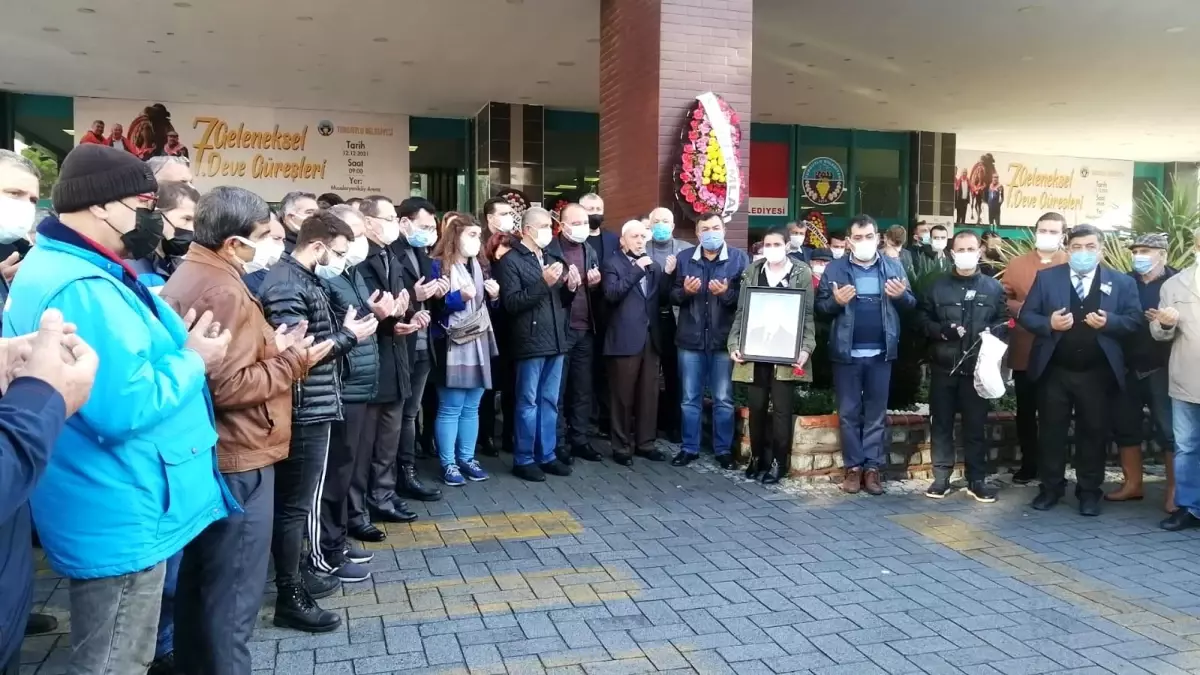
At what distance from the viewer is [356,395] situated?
14.1 ft

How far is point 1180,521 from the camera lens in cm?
545

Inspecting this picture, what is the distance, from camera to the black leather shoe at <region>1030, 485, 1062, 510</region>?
19.2 ft

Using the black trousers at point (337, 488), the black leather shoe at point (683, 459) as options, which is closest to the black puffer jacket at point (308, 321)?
the black trousers at point (337, 488)

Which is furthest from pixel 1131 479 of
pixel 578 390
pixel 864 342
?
pixel 578 390

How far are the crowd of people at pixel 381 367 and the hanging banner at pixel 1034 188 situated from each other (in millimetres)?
12393

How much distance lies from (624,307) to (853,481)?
220 centimetres

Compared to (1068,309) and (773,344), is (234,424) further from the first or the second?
(1068,309)

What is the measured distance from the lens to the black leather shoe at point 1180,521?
544 cm

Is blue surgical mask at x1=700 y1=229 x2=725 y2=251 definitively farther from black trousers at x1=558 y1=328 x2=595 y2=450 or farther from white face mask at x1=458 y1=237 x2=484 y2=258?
white face mask at x1=458 y1=237 x2=484 y2=258

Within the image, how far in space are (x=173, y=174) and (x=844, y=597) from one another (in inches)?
153

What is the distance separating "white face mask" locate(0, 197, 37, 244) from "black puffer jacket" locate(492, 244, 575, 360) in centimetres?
320

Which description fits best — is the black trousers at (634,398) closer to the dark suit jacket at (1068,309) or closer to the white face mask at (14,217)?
the dark suit jacket at (1068,309)

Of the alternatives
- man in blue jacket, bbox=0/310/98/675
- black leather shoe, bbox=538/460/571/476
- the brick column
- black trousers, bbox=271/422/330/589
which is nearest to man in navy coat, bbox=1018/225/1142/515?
the brick column

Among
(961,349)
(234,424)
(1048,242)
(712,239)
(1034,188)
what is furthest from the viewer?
(1034,188)
